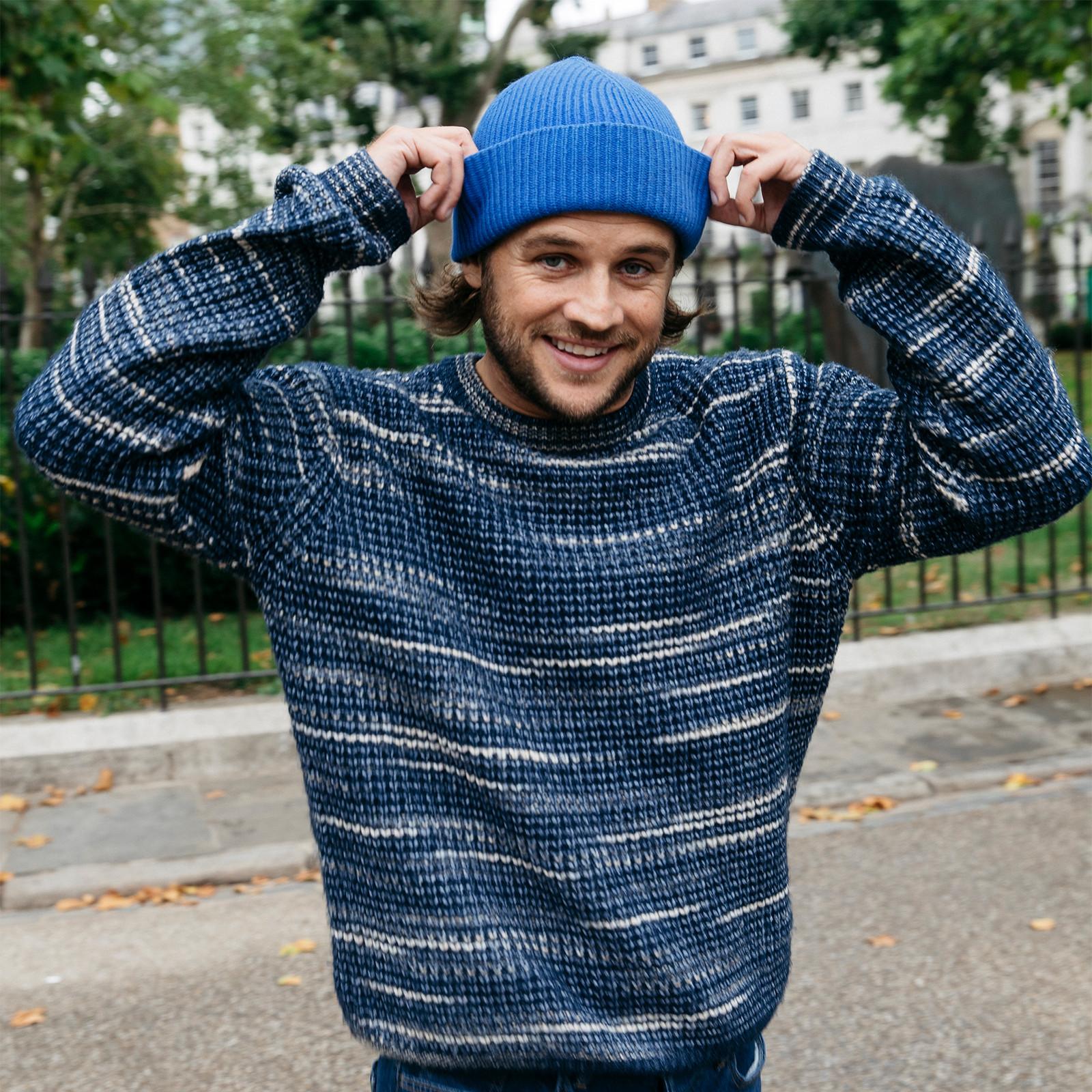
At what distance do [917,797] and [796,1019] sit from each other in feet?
6.49

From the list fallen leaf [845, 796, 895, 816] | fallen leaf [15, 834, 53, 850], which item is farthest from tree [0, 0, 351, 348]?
fallen leaf [845, 796, 895, 816]

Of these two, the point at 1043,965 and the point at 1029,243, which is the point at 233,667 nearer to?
the point at 1043,965

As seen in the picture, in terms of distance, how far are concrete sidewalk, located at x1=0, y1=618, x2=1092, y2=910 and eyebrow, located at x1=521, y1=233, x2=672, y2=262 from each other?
371cm

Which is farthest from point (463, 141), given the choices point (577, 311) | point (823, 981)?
point (823, 981)

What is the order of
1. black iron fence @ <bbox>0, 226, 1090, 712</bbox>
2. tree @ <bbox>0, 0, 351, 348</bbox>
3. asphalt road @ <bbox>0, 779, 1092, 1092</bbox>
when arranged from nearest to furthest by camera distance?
asphalt road @ <bbox>0, 779, 1092, 1092</bbox>, black iron fence @ <bbox>0, 226, 1090, 712</bbox>, tree @ <bbox>0, 0, 351, 348</bbox>

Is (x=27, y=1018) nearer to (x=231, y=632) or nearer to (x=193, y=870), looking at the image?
(x=193, y=870)

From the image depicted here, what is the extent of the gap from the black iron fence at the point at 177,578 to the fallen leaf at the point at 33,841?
2.51 ft

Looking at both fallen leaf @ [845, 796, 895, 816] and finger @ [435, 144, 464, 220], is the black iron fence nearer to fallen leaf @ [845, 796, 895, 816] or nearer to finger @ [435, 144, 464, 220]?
fallen leaf @ [845, 796, 895, 816]

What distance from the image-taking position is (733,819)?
177cm

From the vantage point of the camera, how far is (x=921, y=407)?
1831 millimetres

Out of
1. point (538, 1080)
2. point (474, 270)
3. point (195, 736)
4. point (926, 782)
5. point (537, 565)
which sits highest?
point (474, 270)

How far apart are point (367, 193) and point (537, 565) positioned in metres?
0.54

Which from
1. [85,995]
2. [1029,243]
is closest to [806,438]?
[85,995]

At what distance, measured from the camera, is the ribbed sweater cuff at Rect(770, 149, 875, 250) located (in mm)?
1864
